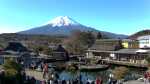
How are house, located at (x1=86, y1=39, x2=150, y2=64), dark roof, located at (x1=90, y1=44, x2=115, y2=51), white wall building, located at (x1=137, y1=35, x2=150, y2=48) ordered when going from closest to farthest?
house, located at (x1=86, y1=39, x2=150, y2=64) < white wall building, located at (x1=137, y1=35, x2=150, y2=48) < dark roof, located at (x1=90, y1=44, x2=115, y2=51)

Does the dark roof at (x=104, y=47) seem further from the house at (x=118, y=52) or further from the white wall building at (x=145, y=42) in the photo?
the white wall building at (x=145, y=42)

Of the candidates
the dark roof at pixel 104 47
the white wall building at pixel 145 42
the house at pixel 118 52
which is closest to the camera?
the house at pixel 118 52

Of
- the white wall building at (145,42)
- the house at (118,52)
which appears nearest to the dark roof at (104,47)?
the house at (118,52)

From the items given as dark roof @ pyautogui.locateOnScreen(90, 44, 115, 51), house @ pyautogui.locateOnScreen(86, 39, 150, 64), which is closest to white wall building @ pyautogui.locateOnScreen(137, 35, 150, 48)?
house @ pyautogui.locateOnScreen(86, 39, 150, 64)

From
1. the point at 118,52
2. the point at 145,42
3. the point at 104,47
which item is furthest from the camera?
the point at 104,47

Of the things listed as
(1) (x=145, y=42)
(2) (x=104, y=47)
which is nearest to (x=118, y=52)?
(2) (x=104, y=47)

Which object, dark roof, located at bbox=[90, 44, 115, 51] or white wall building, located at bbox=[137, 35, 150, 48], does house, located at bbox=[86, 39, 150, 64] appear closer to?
dark roof, located at bbox=[90, 44, 115, 51]

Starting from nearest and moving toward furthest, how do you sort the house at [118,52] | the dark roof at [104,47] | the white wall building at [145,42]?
1. the house at [118,52]
2. the white wall building at [145,42]
3. the dark roof at [104,47]

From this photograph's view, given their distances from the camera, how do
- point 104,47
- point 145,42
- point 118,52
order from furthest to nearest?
point 104,47 → point 145,42 → point 118,52

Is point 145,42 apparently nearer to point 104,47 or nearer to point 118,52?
point 118,52

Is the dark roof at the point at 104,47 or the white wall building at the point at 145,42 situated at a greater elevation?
the white wall building at the point at 145,42

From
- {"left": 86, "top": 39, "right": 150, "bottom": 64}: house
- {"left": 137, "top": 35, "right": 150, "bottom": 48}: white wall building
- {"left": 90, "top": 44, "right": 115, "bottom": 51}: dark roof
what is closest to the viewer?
{"left": 86, "top": 39, "right": 150, "bottom": 64}: house

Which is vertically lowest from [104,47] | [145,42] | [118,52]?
[118,52]

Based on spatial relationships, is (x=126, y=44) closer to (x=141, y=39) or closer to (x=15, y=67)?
(x=141, y=39)
